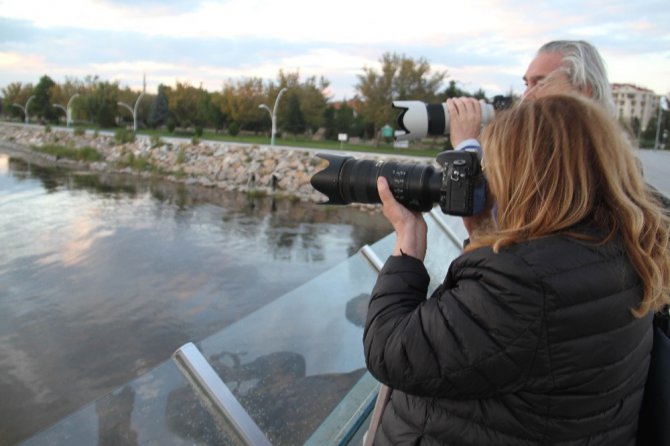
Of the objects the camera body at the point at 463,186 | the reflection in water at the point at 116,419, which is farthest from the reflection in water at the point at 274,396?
the camera body at the point at 463,186

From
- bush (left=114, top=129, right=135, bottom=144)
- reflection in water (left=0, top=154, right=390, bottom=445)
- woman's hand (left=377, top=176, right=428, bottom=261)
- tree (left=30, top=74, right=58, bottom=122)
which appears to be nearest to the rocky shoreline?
bush (left=114, top=129, right=135, bottom=144)

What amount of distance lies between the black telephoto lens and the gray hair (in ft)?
3.06

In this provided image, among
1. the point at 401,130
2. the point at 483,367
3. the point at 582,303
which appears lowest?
the point at 483,367

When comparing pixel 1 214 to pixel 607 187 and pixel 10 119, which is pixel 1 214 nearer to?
pixel 607 187

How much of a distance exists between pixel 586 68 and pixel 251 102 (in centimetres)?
3802

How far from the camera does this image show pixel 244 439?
5.45 feet

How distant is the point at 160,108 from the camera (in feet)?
156

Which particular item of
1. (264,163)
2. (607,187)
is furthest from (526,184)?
(264,163)

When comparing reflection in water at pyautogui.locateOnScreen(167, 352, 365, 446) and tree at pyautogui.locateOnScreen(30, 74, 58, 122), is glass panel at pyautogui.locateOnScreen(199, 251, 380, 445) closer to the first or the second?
reflection in water at pyautogui.locateOnScreen(167, 352, 365, 446)

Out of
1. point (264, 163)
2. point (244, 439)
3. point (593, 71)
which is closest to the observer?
point (244, 439)

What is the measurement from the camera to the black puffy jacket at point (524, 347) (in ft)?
3.07

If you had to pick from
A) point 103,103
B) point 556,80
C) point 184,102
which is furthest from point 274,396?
point 103,103

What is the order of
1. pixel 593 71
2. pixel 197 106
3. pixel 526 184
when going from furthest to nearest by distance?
pixel 197 106 → pixel 593 71 → pixel 526 184

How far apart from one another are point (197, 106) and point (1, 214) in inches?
1329
